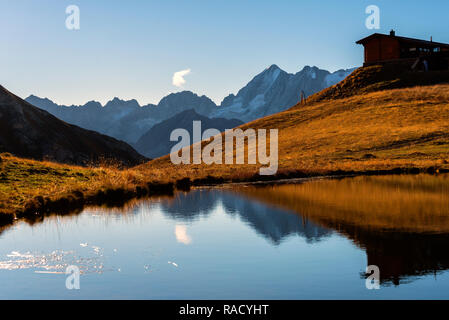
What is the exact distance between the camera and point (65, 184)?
123ft

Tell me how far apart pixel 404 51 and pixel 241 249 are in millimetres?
115686

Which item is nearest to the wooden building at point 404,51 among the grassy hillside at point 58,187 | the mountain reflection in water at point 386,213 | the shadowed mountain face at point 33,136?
the shadowed mountain face at point 33,136

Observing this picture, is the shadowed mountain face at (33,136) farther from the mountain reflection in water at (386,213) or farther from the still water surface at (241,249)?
the still water surface at (241,249)

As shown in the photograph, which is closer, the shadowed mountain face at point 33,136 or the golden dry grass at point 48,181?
the golden dry grass at point 48,181

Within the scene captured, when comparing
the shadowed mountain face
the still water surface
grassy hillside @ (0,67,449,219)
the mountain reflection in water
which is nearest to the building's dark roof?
grassy hillside @ (0,67,449,219)

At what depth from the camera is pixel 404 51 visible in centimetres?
12350

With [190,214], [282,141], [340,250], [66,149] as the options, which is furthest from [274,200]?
[66,149]

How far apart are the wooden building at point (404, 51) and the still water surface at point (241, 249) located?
94.4m

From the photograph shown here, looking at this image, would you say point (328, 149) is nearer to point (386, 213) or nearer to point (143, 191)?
point (143, 191)

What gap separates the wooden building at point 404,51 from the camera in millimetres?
118938

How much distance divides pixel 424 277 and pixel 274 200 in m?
19.3

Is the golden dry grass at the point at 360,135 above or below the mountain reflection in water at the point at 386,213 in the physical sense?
above

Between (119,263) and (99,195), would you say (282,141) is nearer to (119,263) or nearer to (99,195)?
(99,195)

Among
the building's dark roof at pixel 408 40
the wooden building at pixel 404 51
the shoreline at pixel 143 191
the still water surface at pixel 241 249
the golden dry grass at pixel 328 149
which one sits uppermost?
the building's dark roof at pixel 408 40
